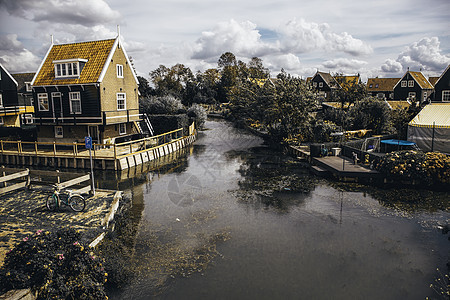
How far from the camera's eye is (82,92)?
31.4 m

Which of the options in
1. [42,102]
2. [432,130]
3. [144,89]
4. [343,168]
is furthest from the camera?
[144,89]

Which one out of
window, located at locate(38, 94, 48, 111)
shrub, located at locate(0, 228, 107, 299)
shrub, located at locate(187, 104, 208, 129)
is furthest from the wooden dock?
shrub, located at locate(187, 104, 208, 129)

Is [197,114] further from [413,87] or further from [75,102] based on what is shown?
[413,87]

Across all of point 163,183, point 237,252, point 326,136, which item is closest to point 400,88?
point 326,136

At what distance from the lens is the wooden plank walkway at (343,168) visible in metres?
22.3

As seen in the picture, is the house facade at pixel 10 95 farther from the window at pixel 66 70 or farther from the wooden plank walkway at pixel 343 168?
the wooden plank walkway at pixel 343 168

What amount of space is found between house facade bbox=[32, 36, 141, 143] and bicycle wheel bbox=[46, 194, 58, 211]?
671 inches

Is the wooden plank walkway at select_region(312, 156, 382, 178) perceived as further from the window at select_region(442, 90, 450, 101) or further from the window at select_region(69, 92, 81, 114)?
the window at select_region(69, 92, 81, 114)

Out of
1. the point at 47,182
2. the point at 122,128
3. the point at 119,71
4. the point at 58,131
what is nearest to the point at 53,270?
the point at 47,182

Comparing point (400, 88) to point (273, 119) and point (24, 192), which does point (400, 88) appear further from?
point (24, 192)

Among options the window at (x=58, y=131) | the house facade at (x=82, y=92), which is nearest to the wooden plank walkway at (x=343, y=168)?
the house facade at (x=82, y=92)

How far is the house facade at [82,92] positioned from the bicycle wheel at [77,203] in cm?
1724

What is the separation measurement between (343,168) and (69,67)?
27745 mm

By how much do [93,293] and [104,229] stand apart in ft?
14.6
